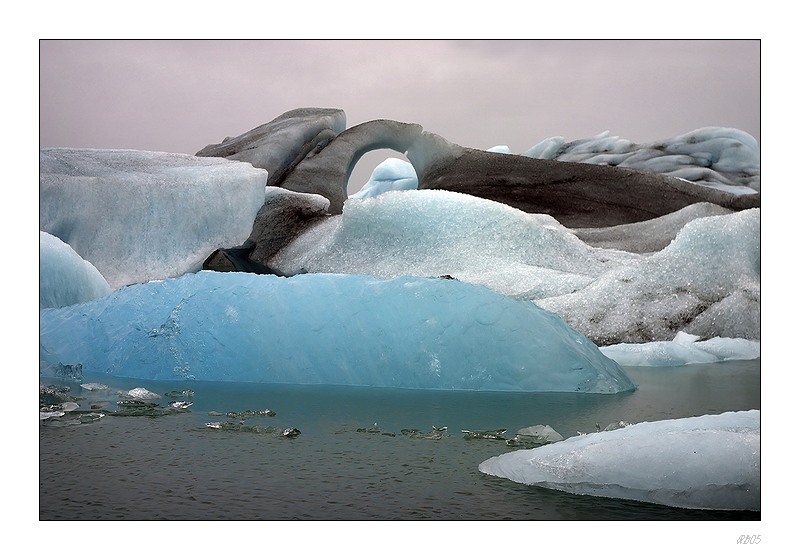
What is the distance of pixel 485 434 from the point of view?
10.2 ft

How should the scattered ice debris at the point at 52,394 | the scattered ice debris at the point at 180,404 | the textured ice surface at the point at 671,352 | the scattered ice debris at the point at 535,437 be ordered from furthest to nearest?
1. the textured ice surface at the point at 671,352
2. the scattered ice debris at the point at 180,404
3. the scattered ice debris at the point at 52,394
4. the scattered ice debris at the point at 535,437

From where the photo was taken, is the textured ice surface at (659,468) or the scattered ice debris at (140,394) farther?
the scattered ice debris at (140,394)

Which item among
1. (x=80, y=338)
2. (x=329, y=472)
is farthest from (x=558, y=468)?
(x=80, y=338)

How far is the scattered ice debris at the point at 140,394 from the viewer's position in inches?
Result: 143

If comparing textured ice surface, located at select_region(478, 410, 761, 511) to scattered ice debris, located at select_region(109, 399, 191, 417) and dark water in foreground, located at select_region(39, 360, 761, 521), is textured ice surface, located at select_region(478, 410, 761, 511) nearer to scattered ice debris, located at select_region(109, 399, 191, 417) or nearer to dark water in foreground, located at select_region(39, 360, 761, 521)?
dark water in foreground, located at select_region(39, 360, 761, 521)

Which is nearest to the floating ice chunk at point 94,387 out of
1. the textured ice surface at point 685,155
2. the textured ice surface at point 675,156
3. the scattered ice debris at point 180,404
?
the scattered ice debris at point 180,404

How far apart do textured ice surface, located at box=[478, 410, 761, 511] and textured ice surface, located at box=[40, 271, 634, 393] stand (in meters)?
1.45

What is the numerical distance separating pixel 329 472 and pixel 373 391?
1.35 meters

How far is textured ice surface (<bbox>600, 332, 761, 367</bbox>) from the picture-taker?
5.19 meters

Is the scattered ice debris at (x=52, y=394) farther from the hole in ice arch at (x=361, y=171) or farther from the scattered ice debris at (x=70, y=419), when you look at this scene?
the hole in ice arch at (x=361, y=171)

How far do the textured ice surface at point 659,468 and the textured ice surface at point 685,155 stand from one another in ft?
7.37

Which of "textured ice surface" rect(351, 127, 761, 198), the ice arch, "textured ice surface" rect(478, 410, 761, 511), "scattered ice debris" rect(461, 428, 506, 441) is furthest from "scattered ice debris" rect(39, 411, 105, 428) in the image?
"textured ice surface" rect(351, 127, 761, 198)

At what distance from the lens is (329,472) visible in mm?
2641

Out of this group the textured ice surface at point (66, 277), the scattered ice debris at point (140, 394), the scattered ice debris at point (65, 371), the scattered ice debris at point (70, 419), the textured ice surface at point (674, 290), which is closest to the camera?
the scattered ice debris at point (70, 419)
